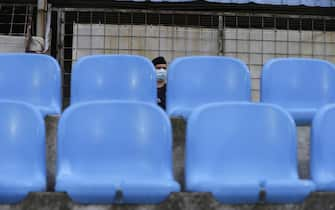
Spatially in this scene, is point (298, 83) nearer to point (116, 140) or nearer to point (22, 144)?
point (116, 140)

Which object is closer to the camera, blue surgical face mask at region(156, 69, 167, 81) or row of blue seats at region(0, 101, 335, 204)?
row of blue seats at region(0, 101, 335, 204)

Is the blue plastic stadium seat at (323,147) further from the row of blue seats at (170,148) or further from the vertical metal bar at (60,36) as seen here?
the vertical metal bar at (60,36)

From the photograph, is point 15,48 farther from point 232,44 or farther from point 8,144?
point 8,144

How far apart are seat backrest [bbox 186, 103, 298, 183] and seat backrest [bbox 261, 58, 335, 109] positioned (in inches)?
37.3

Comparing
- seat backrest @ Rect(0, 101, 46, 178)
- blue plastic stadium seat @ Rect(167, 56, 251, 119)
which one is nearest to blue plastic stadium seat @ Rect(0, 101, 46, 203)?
seat backrest @ Rect(0, 101, 46, 178)

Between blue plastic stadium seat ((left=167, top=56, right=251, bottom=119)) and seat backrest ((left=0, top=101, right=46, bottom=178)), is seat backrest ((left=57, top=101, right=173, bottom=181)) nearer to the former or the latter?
seat backrest ((left=0, top=101, right=46, bottom=178))

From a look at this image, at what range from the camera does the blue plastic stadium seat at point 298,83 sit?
3.59 m

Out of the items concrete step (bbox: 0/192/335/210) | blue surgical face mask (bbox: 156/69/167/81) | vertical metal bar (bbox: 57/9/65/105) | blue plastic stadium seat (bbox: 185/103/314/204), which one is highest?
vertical metal bar (bbox: 57/9/65/105)

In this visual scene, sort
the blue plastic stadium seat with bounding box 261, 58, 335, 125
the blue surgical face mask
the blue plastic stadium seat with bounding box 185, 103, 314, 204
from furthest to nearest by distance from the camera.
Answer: the blue surgical face mask < the blue plastic stadium seat with bounding box 261, 58, 335, 125 < the blue plastic stadium seat with bounding box 185, 103, 314, 204

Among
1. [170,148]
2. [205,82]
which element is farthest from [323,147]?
[205,82]

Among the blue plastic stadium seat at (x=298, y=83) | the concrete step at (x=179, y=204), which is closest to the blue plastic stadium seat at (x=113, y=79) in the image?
the blue plastic stadium seat at (x=298, y=83)

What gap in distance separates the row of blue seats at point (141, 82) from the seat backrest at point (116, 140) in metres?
0.80

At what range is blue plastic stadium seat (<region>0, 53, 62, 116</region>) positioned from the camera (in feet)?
11.3

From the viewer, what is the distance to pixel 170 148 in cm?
257
